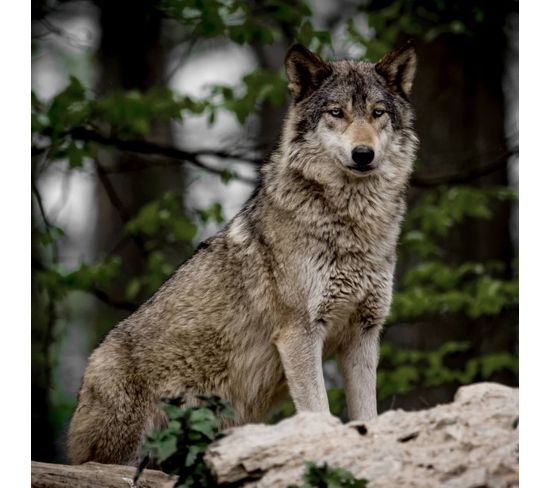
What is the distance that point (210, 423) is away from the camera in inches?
162

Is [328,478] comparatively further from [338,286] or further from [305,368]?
[338,286]

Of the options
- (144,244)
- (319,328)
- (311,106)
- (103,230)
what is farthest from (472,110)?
(103,230)

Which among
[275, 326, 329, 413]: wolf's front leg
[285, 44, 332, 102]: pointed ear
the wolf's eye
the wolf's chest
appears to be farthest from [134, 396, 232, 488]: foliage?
[285, 44, 332, 102]: pointed ear

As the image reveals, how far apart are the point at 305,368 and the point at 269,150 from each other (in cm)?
297

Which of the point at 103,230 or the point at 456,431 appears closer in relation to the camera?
the point at 456,431

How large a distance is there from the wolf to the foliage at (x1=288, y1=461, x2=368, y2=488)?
1.14 m

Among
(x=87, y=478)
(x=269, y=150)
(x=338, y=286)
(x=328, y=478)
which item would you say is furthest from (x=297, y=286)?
(x=269, y=150)

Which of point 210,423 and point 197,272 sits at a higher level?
point 197,272

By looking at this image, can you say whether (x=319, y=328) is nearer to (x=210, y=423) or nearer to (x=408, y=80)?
(x=210, y=423)

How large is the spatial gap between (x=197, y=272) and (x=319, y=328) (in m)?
0.99

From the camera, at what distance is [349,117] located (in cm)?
503

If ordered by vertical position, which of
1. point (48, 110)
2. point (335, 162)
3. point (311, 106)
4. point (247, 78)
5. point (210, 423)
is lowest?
point (210, 423)

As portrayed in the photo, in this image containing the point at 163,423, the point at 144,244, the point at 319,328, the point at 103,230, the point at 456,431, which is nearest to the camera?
the point at 456,431

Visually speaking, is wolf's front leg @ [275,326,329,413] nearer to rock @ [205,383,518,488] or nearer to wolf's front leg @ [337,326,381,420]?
wolf's front leg @ [337,326,381,420]
